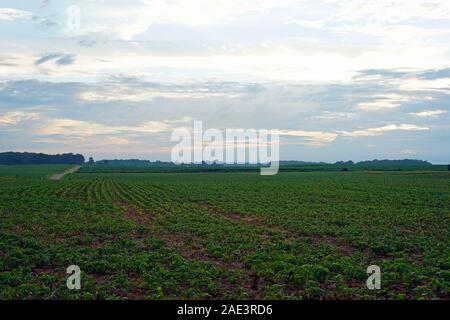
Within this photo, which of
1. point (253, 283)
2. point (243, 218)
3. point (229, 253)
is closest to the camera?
point (253, 283)

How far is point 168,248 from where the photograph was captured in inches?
599

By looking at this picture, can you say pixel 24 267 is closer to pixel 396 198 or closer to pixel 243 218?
pixel 243 218

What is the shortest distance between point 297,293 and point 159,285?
9.80ft

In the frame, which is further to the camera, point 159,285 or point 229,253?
point 229,253

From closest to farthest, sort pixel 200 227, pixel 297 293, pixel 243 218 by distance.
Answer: pixel 297 293 < pixel 200 227 < pixel 243 218

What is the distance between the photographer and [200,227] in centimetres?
2014

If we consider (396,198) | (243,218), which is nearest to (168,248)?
(243,218)
